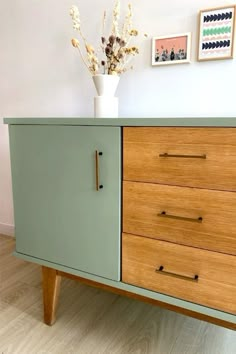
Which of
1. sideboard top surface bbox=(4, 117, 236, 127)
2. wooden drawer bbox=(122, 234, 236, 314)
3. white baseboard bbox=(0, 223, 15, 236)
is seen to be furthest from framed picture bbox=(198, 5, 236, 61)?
white baseboard bbox=(0, 223, 15, 236)

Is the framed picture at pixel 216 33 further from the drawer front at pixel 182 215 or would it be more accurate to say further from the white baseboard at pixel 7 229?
the white baseboard at pixel 7 229

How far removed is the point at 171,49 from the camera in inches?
53.7

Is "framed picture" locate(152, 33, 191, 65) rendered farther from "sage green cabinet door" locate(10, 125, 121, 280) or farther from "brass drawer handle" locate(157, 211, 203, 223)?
"brass drawer handle" locate(157, 211, 203, 223)

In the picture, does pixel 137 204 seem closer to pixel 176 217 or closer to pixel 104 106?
pixel 176 217

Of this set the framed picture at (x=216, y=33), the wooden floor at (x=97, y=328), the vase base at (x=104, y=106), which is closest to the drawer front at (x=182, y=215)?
the vase base at (x=104, y=106)

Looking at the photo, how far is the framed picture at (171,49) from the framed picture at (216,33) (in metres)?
0.07

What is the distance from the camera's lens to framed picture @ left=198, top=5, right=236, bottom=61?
4.01ft

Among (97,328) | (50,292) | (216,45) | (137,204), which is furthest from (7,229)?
(216,45)

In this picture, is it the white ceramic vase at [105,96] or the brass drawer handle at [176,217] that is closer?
the brass drawer handle at [176,217]

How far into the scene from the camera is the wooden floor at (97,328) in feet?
3.87

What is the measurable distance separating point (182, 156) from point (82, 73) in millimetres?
1014

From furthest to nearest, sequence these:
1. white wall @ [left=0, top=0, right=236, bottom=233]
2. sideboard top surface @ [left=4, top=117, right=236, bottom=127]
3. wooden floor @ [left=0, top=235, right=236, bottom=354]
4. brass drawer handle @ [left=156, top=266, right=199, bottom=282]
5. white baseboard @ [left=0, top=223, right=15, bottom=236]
A: 1. white baseboard @ [left=0, top=223, right=15, bottom=236]
2. white wall @ [left=0, top=0, right=236, bottom=233]
3. wooden floor @ [left=0, top=235, right=236, bottom=354]
4. brass drawer handle @ [left=156, top=266, right=199, bottom=282]
5. sideboard top surface @ [left=4, top=117, right=236, bottom=127]

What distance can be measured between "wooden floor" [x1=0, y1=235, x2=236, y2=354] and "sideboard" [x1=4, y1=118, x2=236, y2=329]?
27cm

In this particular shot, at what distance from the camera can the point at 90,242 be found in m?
1.10
